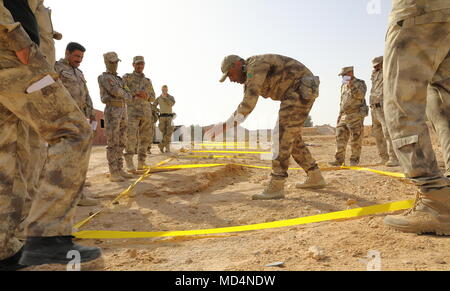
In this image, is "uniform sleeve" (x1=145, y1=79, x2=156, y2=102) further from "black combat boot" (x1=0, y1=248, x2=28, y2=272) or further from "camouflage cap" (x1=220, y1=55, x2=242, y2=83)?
"black combat boot" (x1=0, y1=248, x2=28, y2=272)

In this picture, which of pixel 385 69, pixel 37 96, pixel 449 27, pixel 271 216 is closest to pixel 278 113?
pixel 271 216

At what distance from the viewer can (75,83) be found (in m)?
4.42

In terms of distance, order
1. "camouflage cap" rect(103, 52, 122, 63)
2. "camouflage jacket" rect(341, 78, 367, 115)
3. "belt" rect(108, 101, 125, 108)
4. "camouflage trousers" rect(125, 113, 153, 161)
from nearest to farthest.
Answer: "belt" rect(108, 101, 125, 108) → "camouflage cap" rect(103, 52, 122, 63) → "camouflage trousers" rect(125, 113, 153, 161) → "camouflage jacket" rect(341, 78, 367, 115)

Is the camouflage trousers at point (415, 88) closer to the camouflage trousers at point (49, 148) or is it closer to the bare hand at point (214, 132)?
the bare hand at point (214, 132)

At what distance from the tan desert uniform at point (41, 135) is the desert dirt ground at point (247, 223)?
0.89 feet

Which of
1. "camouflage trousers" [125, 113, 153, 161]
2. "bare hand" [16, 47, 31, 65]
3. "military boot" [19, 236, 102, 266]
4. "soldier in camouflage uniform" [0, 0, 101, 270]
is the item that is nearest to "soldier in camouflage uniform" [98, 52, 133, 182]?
"camouflage trousers" [125, 113, 153, 161]

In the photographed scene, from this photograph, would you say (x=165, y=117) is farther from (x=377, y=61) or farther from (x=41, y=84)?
(x=41, y=84)

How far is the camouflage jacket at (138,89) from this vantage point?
6.35 meters

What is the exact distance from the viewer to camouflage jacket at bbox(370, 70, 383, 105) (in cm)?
679

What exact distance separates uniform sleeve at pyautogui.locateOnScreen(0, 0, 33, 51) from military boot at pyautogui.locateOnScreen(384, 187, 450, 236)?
2.37 meters

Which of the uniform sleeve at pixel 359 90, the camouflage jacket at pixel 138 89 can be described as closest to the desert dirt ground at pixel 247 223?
the camouflage jacket at pixel 138 89

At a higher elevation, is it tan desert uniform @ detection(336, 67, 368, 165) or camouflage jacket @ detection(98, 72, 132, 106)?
camouflage jacket @ detection(98, 72, 132, 106)

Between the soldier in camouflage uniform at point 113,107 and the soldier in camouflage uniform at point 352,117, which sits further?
the soldier in camouflage uniform at point 352,117
